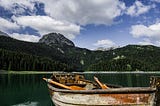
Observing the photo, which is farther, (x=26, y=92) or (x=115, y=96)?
(x=26, y=92)

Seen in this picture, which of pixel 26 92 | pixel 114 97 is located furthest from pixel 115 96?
pixel 26 92

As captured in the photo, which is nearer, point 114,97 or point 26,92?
point 114,97

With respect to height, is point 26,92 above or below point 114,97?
below

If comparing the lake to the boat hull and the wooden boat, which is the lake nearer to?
the wooden boat

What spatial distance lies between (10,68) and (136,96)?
189089 millimetres

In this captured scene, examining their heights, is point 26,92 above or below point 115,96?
below

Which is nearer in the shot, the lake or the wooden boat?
the wooden boat

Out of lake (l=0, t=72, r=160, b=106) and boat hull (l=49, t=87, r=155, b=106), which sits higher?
boat hull (l=49, t=87, r=155, b=106)

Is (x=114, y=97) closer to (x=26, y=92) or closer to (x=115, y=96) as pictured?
(x=115, y=96)

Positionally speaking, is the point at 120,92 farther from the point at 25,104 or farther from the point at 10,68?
the point at 10,68

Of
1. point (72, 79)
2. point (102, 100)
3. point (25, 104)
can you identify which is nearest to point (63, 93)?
point (102, 100)

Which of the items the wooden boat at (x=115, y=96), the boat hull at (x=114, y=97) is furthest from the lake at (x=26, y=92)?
the boat hull at (x=114, y=97)

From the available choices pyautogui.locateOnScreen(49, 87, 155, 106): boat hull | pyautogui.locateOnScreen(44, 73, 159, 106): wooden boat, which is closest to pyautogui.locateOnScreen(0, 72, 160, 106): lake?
pyautogui.locateOnScreen(44, 73, 159, 106): wooden boat

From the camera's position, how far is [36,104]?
34938mm
